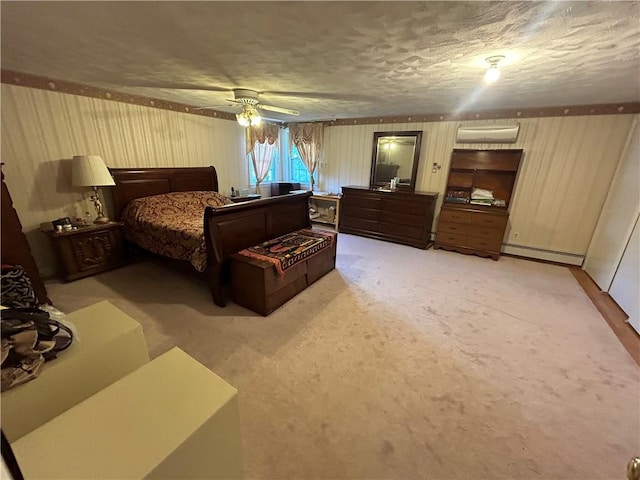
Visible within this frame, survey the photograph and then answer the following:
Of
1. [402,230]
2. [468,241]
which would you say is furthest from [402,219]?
[468,241]

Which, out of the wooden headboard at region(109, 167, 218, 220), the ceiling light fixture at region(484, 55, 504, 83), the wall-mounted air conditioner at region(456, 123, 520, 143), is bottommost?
the wooden headboard at region(109, 167, 218, 220)

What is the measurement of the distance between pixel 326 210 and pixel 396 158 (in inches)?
73.9

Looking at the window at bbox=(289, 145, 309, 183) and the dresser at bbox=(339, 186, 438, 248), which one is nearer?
the dresser at bbox=(339, 186, 438, 248)

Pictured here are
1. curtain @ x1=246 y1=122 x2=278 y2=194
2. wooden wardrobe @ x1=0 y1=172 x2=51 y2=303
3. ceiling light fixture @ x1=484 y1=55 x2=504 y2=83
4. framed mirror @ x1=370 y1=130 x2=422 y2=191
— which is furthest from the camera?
curtain @ x1=246 y1=122 x2=278 y2=194

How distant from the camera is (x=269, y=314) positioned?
8.20ft

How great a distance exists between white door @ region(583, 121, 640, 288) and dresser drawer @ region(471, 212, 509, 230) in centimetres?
106

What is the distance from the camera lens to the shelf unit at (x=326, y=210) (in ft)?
17.4

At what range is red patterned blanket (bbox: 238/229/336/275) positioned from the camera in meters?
2.53

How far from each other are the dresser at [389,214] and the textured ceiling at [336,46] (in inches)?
69.8

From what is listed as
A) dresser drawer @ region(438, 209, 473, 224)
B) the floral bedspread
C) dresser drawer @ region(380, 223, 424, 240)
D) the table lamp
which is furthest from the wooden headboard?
dresser drawer @ region(438, 209, 473, 224)

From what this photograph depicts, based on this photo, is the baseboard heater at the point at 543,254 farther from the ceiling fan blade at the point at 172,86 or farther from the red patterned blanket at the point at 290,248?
the ceiling fan blade at the point at 172,86

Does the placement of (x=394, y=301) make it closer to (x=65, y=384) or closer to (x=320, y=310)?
(x=320, y=310)

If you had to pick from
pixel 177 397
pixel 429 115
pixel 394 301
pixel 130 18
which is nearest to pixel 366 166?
pixel 429 115

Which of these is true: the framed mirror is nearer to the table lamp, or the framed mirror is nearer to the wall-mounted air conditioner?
the wall-mounted air conditioner
